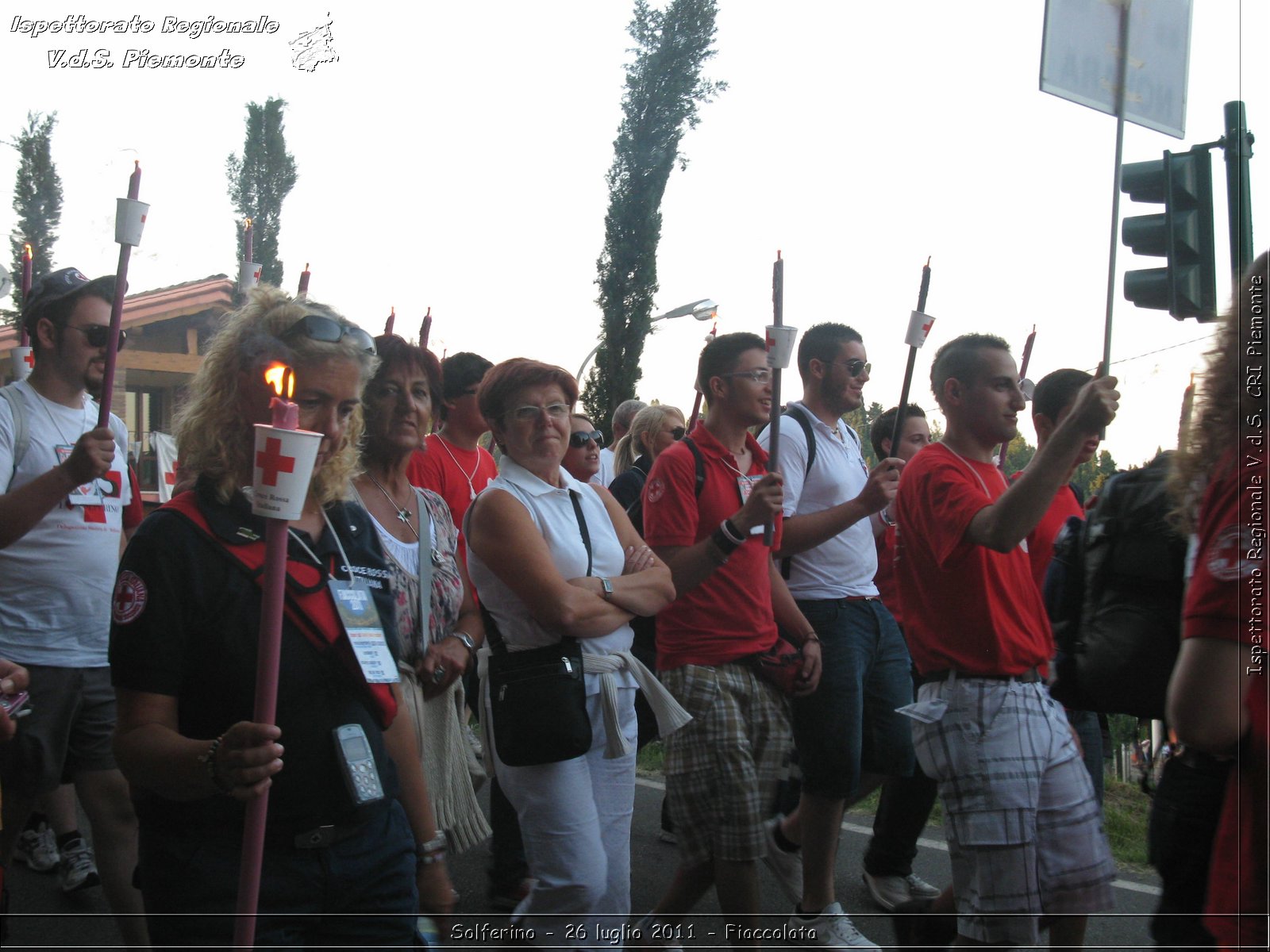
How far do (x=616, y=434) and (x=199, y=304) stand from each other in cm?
1024

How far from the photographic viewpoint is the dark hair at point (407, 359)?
3621 mm

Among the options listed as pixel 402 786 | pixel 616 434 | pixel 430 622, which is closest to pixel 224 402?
pixel 402 786

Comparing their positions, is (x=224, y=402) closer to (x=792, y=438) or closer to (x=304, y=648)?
(x=304, y=648)

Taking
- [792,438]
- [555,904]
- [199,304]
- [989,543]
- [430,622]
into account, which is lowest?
[555,904]

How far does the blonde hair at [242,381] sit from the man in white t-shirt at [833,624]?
8.03 feet

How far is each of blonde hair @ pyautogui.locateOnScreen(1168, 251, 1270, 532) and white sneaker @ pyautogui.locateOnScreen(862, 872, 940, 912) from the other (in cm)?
292

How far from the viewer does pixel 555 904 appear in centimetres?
309

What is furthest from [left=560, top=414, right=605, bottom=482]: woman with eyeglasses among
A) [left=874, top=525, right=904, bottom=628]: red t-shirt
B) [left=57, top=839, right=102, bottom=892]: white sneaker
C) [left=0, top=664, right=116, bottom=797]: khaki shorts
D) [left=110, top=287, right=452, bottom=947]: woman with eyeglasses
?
[left=110, top=287, right=452, bottom=947]: woman with eyeglasses

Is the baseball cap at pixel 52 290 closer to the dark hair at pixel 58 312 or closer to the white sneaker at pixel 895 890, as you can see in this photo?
the dark hair at pixel 58 312

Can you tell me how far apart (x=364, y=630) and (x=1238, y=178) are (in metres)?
4.18

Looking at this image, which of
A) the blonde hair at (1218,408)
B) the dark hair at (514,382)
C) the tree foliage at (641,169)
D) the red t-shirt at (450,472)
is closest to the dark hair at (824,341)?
the red t-shirt at (450,472)

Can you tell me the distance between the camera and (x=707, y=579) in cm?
410

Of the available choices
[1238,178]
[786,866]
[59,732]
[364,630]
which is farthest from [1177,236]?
[59,732]

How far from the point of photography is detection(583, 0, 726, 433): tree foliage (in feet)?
59.7
